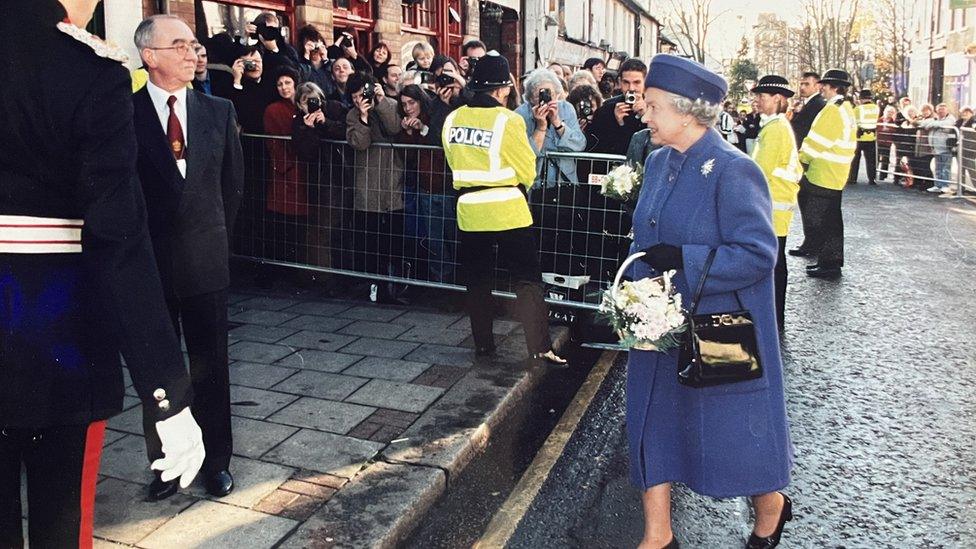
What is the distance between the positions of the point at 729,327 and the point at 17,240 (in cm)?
221

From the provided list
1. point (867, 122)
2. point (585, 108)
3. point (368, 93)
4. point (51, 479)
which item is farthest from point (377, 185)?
point (867, 122)

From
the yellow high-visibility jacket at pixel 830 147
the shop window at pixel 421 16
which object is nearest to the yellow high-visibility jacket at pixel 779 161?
the yellow high-visibility jacket at pixel 830 147

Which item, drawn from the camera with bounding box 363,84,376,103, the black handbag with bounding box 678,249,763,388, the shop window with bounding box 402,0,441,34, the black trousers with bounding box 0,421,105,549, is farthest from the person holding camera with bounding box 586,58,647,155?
the shop window with bounding box 402,0,441,34

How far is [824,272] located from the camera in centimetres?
923

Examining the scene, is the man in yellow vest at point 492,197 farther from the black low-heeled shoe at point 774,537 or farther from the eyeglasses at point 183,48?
the black low-heeled shoe at point 774,537

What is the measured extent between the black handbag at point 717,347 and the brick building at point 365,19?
16.6ft

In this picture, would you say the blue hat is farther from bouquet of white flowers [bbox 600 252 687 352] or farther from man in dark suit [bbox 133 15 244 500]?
man in dark suit [bbox 133 15 244 500]

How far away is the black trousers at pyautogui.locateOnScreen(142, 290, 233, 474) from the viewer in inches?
154

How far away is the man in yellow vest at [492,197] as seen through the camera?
553cm

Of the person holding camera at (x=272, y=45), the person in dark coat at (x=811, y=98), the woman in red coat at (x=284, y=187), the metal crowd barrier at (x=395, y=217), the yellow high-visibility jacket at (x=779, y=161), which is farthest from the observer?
the person in dark coat at (x=811, y=98)

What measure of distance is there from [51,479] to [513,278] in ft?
13.3

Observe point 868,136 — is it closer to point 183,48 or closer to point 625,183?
point 625,183

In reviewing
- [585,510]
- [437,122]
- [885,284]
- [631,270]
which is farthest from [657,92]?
[885,284]

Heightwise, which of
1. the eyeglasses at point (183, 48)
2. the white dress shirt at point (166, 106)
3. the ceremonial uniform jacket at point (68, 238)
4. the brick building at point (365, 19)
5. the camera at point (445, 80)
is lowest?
the ceremonial uniform jacket at point (68, 238)
